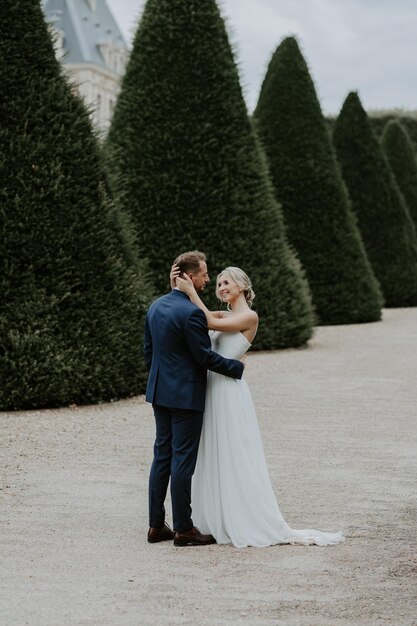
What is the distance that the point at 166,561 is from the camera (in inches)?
187

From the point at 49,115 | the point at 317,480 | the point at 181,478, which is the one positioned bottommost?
Answer: the point at 317,480

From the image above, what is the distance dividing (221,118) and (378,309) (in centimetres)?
656

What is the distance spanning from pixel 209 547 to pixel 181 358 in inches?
36.2

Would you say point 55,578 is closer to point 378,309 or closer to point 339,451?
point 339,451

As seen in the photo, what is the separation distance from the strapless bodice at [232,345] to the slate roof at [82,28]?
4597 cm

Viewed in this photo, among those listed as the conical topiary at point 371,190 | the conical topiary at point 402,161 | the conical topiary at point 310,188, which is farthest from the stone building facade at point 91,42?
the conical topiary at point 310,188

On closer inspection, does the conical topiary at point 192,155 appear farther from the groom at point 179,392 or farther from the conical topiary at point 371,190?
the conical topiary at point 371,190

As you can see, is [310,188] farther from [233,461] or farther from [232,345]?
[233,461]

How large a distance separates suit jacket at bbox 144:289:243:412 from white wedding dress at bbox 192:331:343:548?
0.12 m

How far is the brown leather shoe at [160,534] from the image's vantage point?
5.11 metres

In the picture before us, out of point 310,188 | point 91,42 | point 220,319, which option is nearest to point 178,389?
point 220,319

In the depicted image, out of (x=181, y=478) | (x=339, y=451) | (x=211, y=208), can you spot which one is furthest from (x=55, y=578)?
(x=211, y=208)

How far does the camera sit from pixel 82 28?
50781 mm

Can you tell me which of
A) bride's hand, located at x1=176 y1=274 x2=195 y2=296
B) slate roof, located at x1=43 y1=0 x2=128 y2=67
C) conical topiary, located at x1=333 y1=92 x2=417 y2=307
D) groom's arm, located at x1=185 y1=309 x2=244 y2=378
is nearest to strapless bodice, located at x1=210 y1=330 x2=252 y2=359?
groom's arm, located at x1=185 y1=309 x2=244 y2=378
